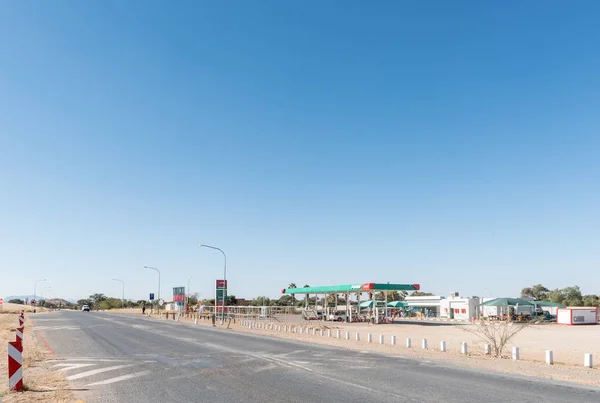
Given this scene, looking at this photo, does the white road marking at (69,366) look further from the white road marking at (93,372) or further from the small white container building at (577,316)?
the small white container building at (577,316)

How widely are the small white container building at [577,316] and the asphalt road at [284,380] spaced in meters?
47.5

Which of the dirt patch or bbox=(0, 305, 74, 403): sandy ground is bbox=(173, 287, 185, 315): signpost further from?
the dirt patch

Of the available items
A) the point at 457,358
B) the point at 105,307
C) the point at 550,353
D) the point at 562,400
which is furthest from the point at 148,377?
the point at 105,307

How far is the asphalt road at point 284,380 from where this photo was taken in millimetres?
10891

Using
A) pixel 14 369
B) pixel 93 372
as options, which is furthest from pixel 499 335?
pixel 14 369

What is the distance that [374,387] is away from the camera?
39.7ft

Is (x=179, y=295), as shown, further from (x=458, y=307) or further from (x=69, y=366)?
(x=69, y=366)

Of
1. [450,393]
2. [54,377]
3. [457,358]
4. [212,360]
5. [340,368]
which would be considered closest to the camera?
[450,393]

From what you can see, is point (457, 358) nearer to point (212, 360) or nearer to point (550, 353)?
point (550, 353)

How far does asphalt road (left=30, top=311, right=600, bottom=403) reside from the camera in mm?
10891

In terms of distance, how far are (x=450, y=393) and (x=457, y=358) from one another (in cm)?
929

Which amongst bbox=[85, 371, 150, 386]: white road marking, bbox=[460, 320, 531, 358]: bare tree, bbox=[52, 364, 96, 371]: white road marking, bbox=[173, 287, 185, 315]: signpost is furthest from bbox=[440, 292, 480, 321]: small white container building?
bbox=[85, 371, 150, 386]: white road marking

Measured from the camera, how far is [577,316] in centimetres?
5775

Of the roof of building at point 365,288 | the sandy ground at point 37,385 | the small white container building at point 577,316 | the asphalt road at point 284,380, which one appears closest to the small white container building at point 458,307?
the small white container building at point 577,316
